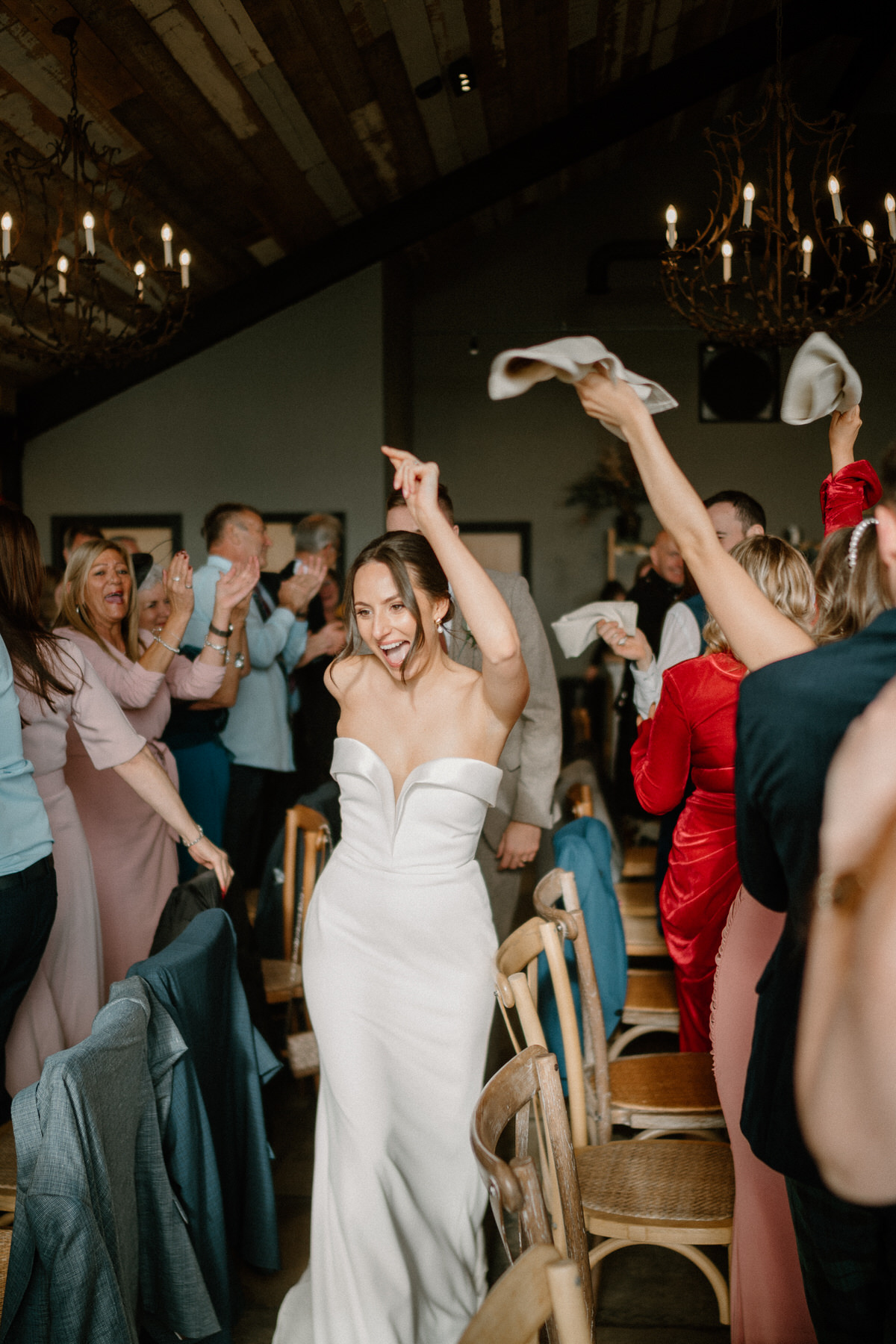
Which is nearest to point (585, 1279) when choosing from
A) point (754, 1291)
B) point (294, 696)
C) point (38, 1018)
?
point (754, 1291)

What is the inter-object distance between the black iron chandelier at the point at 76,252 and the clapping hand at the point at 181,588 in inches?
42.6

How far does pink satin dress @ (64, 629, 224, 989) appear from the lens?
2896mm

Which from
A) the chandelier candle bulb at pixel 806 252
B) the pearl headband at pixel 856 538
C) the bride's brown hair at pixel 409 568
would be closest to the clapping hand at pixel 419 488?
the bride's brown hair at pixel 409 568

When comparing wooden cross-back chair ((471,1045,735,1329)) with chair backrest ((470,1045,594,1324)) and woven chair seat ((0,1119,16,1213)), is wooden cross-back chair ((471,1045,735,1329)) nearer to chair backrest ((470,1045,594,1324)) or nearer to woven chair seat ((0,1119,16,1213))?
chair backrest ((470,1045,594,1324))

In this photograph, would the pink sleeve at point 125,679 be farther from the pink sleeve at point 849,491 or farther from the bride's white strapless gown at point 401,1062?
the pink sleeve at point 849,491

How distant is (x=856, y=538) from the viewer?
1.21m

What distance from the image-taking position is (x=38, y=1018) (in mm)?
2332

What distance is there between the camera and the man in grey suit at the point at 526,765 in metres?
2.81

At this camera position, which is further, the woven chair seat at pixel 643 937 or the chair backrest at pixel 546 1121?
the woven chair seat at pixel 643 937

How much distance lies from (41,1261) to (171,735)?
255cm

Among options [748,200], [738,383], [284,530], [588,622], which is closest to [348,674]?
[588,622]

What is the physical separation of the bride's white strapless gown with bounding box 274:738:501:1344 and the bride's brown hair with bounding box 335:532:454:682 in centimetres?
29

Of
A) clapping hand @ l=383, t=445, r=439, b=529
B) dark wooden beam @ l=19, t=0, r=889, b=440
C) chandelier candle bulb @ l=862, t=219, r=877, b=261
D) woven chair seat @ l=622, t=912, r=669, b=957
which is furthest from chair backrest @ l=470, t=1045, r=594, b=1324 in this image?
dark wooden beam @ l=19, t=0, r=889, b=440

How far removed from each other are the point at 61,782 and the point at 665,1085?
5.14 ft
